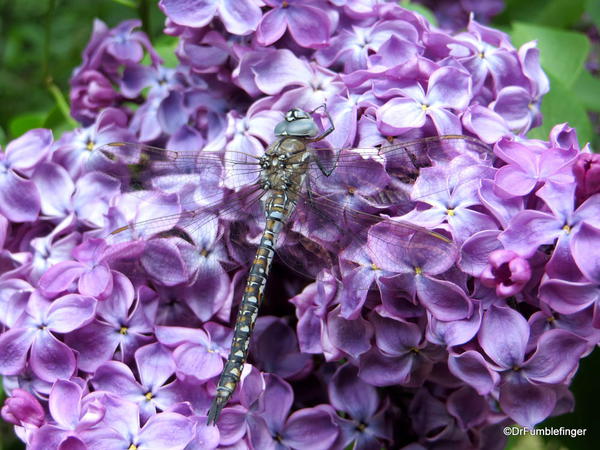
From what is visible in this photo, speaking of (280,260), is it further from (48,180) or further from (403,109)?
(48,180)

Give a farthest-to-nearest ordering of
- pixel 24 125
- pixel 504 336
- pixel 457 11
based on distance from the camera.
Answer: pixel 457 11, pixel 24 125, pixel 504 336

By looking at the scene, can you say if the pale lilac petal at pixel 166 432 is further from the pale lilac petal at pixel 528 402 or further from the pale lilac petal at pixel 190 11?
the pale lilac petal at pixel 190 11

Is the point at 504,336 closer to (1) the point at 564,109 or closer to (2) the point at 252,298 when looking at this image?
(2) the point at 252,298

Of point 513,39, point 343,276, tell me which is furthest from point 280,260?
point 513,39

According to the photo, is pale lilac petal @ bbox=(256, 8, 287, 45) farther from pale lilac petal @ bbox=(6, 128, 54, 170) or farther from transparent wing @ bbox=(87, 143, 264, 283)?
pale lilac petal @ bbox=(6, 128, 54, 170)

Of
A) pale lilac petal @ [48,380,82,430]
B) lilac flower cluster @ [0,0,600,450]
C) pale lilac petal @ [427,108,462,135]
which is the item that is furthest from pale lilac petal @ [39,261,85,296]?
pale lilac petal @ [427,108,462,135]

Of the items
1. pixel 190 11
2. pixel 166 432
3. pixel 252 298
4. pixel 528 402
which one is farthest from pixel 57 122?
pixel 528 402
